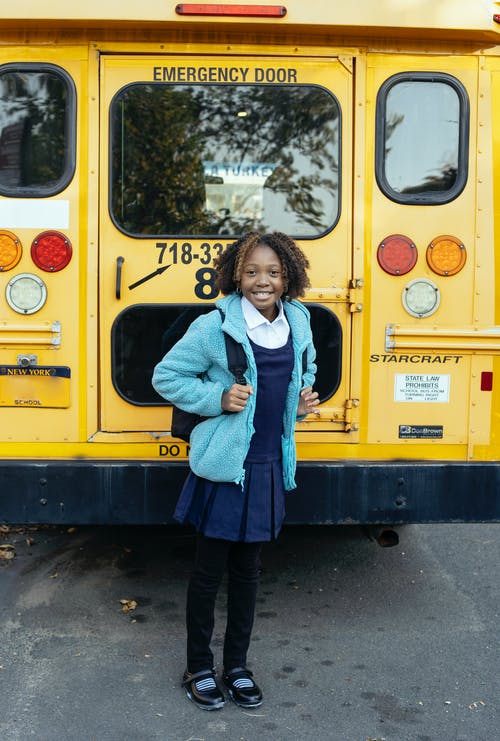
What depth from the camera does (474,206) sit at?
3824 millimetres

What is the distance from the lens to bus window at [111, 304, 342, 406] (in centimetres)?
383

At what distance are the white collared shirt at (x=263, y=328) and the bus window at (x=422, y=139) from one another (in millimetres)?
966

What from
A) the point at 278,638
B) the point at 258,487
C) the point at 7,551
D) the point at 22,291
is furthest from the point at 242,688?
the point at 7,551

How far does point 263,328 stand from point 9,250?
A: 1275 millimetres

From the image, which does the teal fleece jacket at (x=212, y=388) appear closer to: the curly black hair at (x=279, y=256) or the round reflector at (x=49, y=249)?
the curly black hair at (x=279, y=256)

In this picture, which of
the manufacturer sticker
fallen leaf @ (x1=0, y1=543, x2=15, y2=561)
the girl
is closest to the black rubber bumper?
the manufacturer sticker

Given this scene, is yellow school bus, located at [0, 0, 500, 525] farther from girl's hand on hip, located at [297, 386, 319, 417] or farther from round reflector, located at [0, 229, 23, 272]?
girl's hand on hip, located at [297, 386, 319, 417]

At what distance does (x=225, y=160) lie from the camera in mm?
3812

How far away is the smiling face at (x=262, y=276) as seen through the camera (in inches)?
126

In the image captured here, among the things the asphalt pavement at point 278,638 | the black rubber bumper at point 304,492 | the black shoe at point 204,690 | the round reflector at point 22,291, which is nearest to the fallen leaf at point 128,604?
the asphalt pavement at point 278,638

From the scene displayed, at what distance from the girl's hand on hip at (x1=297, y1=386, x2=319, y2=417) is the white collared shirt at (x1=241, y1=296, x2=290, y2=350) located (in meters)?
Result: 0.22

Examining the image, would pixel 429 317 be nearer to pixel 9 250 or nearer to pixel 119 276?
pixel 119 276

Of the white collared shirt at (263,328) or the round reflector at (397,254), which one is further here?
the round reflector at (397,254)


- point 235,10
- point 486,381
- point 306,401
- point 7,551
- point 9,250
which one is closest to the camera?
point 306,401
